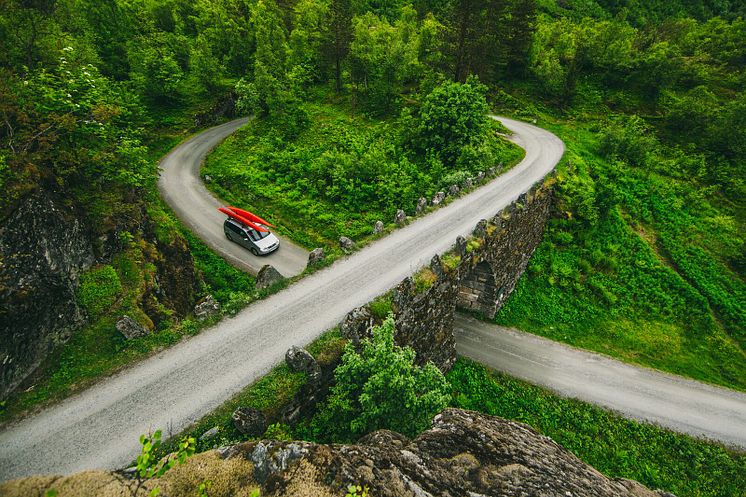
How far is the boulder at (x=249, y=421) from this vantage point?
29.3ft

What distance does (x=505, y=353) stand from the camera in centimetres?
2050

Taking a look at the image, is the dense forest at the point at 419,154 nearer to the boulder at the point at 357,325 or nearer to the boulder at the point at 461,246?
the boulder at the point at 357,325

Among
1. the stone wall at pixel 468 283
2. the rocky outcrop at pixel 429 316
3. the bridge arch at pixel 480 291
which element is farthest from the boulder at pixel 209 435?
the bridge arch at pixel 480 291

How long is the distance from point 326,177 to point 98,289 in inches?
800

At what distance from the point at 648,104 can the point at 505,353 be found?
5097 centimetres

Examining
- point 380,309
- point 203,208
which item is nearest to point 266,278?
point 380,309

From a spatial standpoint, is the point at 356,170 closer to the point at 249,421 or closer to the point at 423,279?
the point at 423,279

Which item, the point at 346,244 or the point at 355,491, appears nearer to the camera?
the point at 355,491

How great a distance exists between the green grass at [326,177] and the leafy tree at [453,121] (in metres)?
2.44

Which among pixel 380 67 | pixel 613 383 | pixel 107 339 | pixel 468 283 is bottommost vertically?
pixel 613 383

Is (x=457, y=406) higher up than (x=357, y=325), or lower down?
lower down

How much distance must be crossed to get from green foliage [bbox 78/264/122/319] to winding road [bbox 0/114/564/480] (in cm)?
340

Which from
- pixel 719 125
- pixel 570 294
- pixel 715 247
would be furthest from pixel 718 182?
pixel 570 294

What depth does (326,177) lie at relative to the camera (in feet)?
99.4
